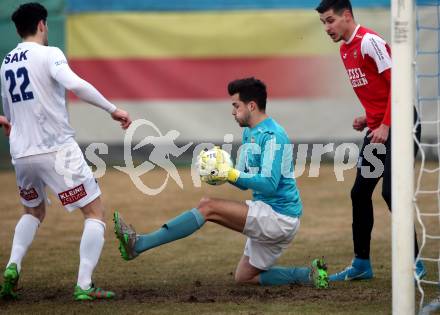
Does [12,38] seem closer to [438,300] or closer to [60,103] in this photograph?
[60,103]

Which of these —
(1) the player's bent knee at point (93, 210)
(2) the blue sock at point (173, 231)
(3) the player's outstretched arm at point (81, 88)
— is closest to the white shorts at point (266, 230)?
(2) the blue sock at point (173, 231)

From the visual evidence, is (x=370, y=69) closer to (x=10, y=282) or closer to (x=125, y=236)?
(x=125, y=236)

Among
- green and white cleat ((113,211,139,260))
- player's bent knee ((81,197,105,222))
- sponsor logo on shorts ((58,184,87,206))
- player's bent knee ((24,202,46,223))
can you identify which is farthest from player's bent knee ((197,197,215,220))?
player's bent knee ((24,202,46,223))

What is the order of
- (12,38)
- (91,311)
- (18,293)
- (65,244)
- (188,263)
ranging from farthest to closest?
(12,38) → (65,244) → (188,263) → (18,293) → (91,311)

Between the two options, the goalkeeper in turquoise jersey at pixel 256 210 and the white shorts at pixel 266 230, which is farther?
the white shorts at pixel 266 230

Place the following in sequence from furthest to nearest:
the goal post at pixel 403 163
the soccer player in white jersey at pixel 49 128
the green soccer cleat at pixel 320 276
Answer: the green soccer cleat at pixel 320 276
the soccer player in white jersey at pixel 49 128
the goal post at pixel 403 163

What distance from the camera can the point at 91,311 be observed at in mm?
5453

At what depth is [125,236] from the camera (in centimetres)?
577

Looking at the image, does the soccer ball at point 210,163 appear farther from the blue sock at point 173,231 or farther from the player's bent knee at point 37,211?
the player's bent knee at point 37,211

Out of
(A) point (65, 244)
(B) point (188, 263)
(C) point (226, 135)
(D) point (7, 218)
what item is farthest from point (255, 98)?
(C) point (226, 135)

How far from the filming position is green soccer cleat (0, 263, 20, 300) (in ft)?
19.1

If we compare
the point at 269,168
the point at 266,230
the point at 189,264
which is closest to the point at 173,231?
the point at 266,230

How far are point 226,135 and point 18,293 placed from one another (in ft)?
23.9

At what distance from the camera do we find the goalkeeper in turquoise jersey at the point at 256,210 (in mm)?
5895
